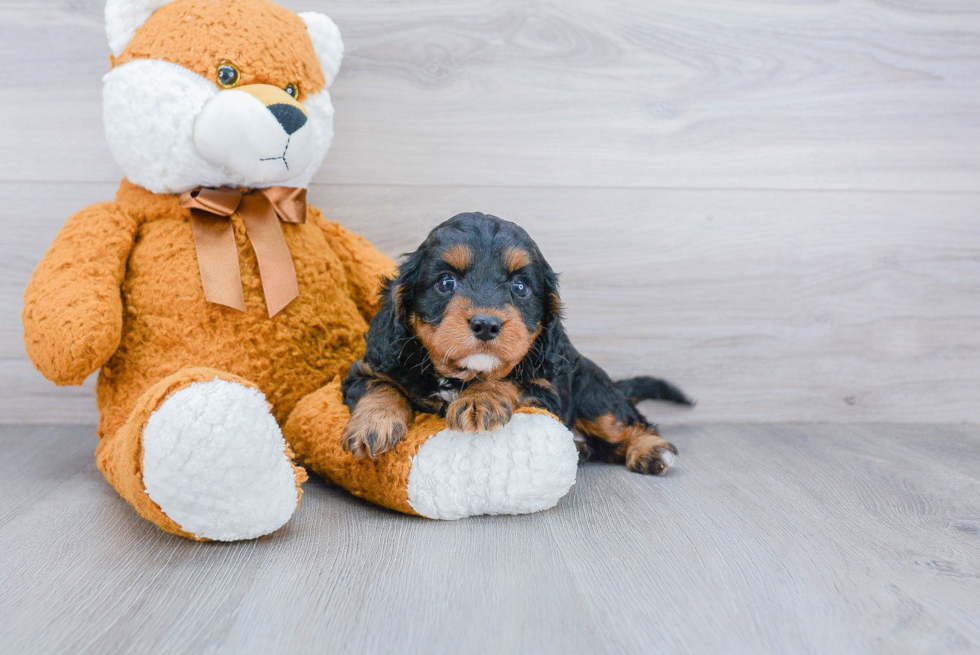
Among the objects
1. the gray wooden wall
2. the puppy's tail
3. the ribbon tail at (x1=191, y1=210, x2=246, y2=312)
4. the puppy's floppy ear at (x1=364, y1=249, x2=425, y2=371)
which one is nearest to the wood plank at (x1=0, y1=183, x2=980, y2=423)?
the gray wooden wall

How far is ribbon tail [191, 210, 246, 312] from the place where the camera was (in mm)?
1554

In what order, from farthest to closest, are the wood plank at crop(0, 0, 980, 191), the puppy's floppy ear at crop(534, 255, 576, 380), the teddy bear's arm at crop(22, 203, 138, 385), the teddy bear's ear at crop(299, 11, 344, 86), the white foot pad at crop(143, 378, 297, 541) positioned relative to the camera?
the wood plank at crop(0, 0, 980, 191)
the teddy bear's ear at crop(299, 11, 344, 86)
the puppy's floppy ear at crop(534, 255, 576, 380)
the teddy bear's arm at crop(22, 203, 138, 385)
the white foot pad at crop(143, 378, 297, 541)

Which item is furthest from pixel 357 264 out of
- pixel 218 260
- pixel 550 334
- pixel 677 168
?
pixel 677 168

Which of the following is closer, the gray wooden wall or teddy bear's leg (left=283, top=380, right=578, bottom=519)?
teddy bear's leg (left=283, top=380, right=578, bottom=519)

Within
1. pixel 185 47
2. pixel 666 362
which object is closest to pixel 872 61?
pixel 666 362

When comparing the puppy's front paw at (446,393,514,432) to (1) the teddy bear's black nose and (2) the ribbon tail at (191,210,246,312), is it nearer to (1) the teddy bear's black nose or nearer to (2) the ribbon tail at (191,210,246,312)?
(2) the ribbon tail at (191,210,246,312)

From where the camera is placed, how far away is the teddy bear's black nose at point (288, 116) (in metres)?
1.49

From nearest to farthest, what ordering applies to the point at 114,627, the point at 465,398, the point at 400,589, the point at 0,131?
the point at 114,627 → the point at 400,589 → the point at 465,398 → the point at 0,131

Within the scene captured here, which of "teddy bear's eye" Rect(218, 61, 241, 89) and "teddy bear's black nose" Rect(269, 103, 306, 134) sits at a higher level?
"teddy bear's eye" Rect(218, 61, 241, 89)

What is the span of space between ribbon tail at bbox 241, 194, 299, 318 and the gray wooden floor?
0.47 metres

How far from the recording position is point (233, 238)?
1595 millimetres

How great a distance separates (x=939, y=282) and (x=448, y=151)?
167 cm

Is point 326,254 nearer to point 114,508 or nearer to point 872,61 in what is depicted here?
point 114,508

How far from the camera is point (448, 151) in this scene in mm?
2105
